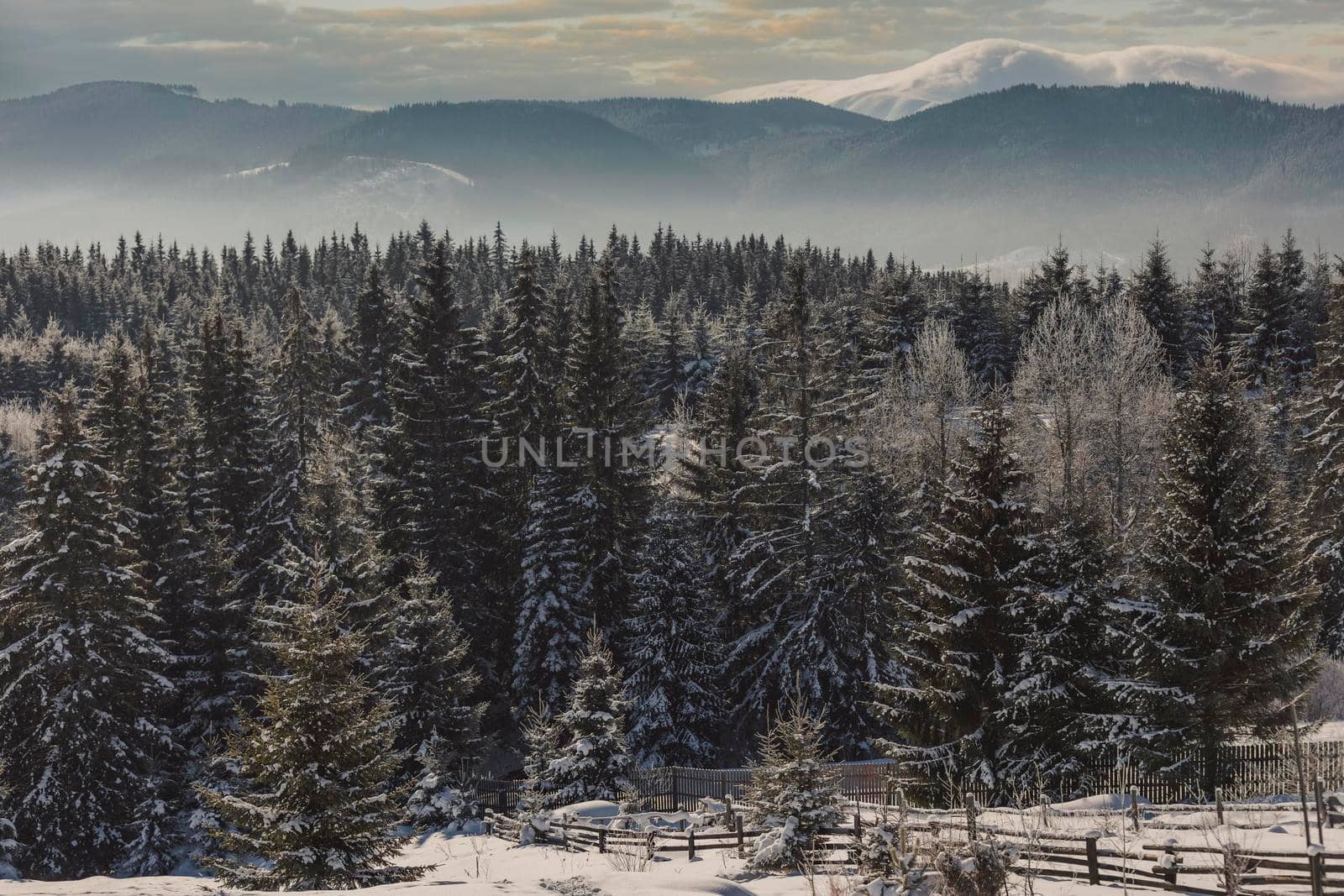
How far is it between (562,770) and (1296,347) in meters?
62.7

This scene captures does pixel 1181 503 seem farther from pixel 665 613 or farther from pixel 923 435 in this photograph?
pixel 923 435

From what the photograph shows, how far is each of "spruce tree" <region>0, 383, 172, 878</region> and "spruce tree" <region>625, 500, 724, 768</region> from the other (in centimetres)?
1558

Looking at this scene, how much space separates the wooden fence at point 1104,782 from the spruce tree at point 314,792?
6.87 m

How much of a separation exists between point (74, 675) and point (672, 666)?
1903cm

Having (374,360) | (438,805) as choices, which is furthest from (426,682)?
(374,360)

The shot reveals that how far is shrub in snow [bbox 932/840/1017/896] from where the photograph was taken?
46.3 feet

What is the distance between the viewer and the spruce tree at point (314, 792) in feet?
63.1

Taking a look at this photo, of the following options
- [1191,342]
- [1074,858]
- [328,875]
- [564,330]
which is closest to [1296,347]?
[1191,342]

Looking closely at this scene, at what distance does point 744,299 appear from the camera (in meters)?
114

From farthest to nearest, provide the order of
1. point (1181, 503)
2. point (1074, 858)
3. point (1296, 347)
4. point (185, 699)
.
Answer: point (1296, 347) → point (185, 699) → point (1181, 503) → point (1074, 858)

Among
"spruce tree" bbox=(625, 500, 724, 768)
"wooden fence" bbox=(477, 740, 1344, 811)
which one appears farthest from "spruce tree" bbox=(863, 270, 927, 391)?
"wooden fence" bbox=(477, 740, 1344, 811)

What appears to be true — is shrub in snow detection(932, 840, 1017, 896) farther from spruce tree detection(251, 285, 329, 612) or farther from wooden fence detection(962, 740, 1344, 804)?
spruce tree detection(251, 285, 329, 612)

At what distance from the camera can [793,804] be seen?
61.5 ft

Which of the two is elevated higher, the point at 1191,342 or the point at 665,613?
the point at 1191,342
